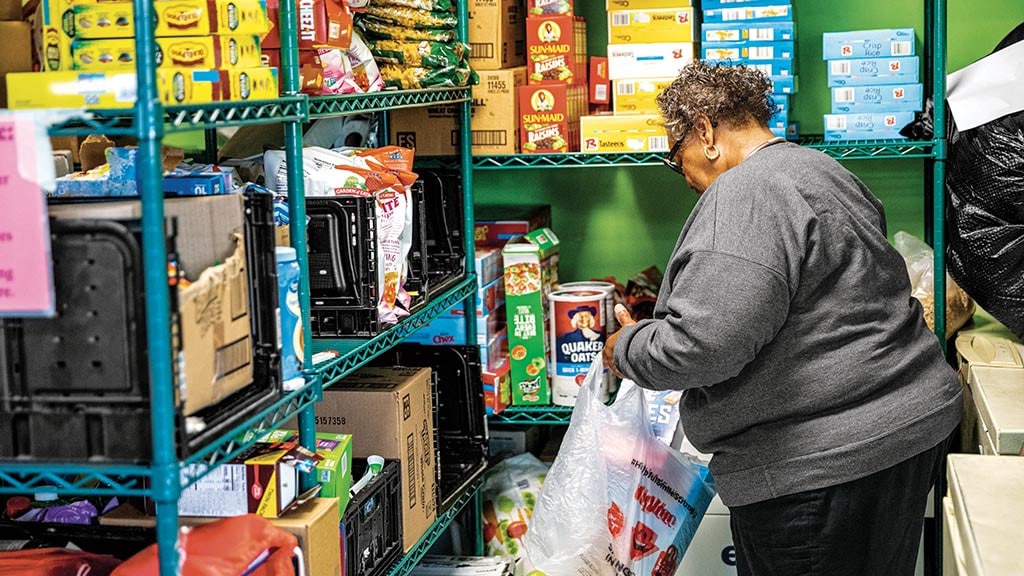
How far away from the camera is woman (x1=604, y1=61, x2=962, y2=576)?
2598 mm

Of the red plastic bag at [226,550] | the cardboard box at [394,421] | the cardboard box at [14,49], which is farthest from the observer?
the cardboard box at [394,421]

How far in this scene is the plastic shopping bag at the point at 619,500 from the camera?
333 cm

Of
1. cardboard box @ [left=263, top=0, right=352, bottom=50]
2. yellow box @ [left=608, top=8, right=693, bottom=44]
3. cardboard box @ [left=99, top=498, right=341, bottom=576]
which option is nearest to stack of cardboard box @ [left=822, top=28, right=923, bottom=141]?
yellow box @ [left=608, top=8, right=693, bottom=44]

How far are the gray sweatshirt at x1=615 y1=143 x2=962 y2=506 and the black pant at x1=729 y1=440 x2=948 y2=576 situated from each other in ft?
0.14

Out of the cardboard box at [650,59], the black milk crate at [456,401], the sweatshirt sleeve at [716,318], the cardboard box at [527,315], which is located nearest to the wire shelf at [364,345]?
the black milk crate at [456,401]

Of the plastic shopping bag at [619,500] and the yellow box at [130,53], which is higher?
the yellow box at [130,53]

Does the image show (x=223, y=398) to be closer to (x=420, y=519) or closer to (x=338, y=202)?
(x=338, y=202)

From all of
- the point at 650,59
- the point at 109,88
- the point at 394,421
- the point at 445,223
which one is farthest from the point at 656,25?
the point at 109,88

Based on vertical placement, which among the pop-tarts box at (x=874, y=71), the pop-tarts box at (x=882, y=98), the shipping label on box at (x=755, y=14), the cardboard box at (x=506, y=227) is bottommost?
the cardboard box at (x=506, y=227)

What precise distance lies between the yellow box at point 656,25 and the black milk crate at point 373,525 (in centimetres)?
152

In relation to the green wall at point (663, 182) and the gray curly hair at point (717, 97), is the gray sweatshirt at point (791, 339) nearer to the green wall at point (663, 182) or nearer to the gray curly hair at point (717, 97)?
the gray curly hair at point (717, 97)

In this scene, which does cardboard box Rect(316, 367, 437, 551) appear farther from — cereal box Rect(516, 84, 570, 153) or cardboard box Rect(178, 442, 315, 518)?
cereal box Rect(516, 84, 570, 153)

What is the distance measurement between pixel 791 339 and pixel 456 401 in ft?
4.07

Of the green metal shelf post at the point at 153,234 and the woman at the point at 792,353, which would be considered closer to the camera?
the green metal shelf post at the point at 153,234
